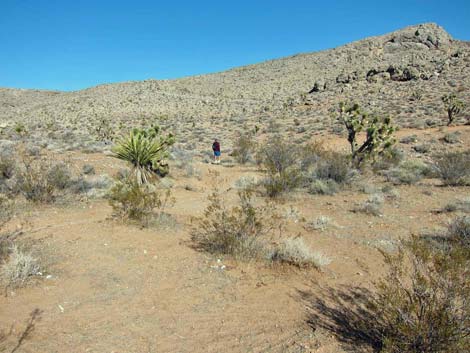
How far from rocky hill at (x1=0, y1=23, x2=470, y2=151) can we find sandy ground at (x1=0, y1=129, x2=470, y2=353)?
19.0 metres

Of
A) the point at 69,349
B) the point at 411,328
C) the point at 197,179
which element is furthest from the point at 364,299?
the point at 197,179

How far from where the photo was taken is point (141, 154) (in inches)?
445

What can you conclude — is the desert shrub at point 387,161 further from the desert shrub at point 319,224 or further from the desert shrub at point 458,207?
the desert shrub at point 319,224

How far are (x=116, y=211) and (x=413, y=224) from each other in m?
6.88

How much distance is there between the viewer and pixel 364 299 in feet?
15.1

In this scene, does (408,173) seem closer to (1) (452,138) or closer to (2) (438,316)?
(1) (452,138)

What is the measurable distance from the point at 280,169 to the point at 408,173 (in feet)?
15.4

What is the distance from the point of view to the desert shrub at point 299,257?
5496 millimetres

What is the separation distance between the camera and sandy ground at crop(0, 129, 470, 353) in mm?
3740

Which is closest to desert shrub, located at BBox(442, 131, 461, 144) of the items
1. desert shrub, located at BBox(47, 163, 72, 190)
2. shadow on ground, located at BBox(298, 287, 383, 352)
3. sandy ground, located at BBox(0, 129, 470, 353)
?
sandy ground, located at BBox(0, 129, 470, 353)

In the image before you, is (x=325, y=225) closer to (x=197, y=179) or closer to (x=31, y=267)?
(x=31, y=267)

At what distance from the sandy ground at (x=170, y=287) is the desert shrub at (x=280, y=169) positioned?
6.61ft

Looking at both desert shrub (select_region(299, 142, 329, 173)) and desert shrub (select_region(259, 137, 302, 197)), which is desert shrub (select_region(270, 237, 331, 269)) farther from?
desert shrub (select_region(299, 142, 329, 173))

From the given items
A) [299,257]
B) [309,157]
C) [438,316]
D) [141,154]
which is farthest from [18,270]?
[309,157]
